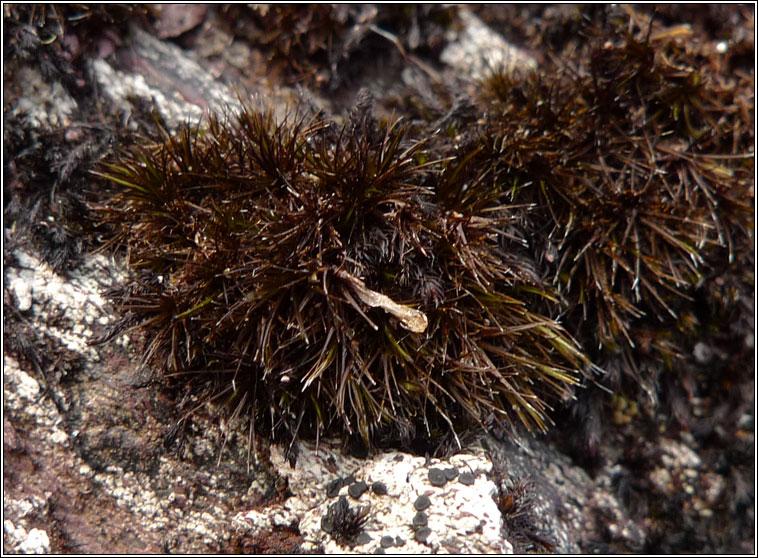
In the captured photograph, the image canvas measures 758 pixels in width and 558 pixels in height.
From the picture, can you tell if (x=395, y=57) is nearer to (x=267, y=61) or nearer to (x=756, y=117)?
(x=267, y=61)

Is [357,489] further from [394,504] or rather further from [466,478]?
[466,478]

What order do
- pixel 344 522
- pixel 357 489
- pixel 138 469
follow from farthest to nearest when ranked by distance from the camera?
pixel 138 469
pixel 357 489
pixel 344 522

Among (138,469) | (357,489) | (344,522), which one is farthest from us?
(138,469)

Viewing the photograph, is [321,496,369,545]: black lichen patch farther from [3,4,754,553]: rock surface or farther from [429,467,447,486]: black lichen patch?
[429,467,447,486]: black lichen patch

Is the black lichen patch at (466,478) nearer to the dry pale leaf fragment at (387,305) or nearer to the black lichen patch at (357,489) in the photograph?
the black lichen patch at (357,489)

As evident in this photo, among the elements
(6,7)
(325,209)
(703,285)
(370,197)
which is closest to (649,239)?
(703,285)

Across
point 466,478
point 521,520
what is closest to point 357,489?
point 466,478

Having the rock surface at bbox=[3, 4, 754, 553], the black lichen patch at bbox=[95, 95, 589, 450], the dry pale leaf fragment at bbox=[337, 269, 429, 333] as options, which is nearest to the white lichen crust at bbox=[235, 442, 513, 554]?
the rock surface at bbox=[3, 4, 754, 553]

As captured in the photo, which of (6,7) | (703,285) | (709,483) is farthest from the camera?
(709,483)
